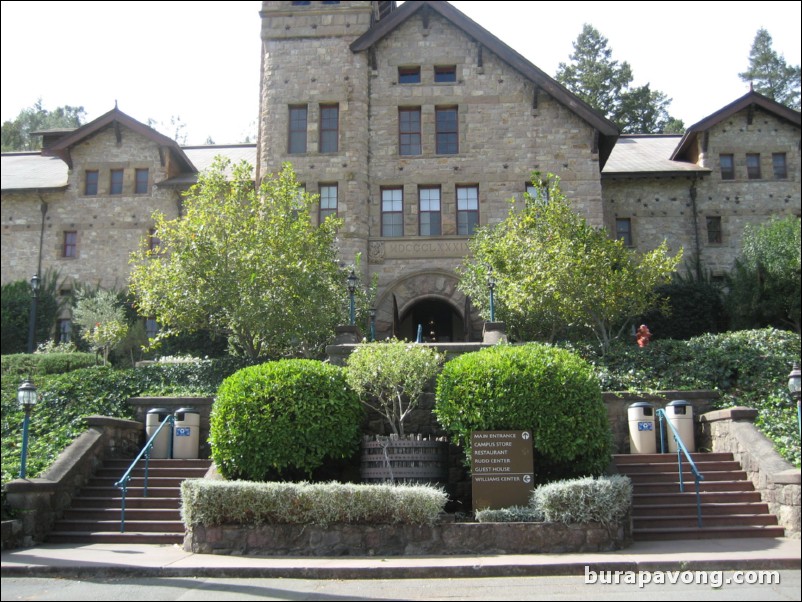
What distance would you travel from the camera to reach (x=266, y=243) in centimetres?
1950

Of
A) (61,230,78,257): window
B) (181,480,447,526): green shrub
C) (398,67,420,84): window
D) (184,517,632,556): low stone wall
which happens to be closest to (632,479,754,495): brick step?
(184,517,632,556): low stone wall

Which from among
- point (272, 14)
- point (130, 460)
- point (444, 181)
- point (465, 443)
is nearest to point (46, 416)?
point (130, 460)

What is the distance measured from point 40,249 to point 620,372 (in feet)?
77.1

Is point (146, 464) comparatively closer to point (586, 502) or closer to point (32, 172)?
point (586, 502)

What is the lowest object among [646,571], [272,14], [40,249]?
[646,571]

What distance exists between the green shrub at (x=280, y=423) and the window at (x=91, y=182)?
20220 mm

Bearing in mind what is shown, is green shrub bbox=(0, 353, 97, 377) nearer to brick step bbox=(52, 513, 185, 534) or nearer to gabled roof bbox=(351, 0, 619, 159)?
brick step bbox=(52, 513, 185, 534)

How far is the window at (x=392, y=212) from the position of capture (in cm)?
2598

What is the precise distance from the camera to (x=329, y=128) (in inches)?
1037

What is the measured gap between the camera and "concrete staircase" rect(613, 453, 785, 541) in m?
11.6

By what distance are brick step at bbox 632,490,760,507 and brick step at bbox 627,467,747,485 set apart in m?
0.40

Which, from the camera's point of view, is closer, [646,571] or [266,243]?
[646,571]

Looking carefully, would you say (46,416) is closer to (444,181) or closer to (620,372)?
(620,372)

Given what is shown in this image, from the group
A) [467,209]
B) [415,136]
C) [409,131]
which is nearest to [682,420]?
[467,209]
